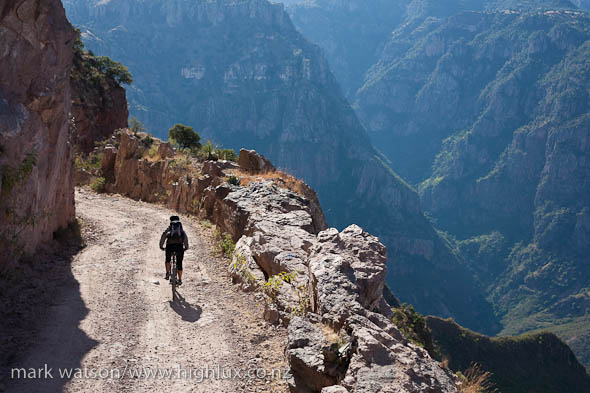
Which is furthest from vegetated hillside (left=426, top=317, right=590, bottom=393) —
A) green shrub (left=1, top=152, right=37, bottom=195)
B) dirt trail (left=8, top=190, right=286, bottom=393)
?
green shrub (left=1, top=152, right=37, bottom=195)

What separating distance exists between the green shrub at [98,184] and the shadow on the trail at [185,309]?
58.5 feet

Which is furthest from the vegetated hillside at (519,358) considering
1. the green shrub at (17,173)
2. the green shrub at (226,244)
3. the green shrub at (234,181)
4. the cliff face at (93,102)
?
the green shrub at (17,173)

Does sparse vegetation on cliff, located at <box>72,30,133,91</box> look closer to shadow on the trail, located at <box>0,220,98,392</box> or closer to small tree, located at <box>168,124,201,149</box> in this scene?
small tree, located at <box>168,124,201,149</box>

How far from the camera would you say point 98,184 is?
2655 centimetres

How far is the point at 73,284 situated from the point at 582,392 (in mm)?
79882

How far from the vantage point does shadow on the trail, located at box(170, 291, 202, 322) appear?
31.8 feet

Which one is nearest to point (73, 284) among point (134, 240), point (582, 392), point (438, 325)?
point (134, 240)

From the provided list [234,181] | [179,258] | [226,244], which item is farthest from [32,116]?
[234,181]

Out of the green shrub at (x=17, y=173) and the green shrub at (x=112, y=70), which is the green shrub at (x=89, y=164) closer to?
the green shrub at (x=17, y=173)

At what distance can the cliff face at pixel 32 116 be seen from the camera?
31.3 ft

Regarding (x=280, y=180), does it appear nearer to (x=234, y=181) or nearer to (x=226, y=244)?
(x=234, y=181)

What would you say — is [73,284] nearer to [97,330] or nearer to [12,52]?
[97,330]

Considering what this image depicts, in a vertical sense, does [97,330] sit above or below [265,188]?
below

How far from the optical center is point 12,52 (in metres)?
10.1
